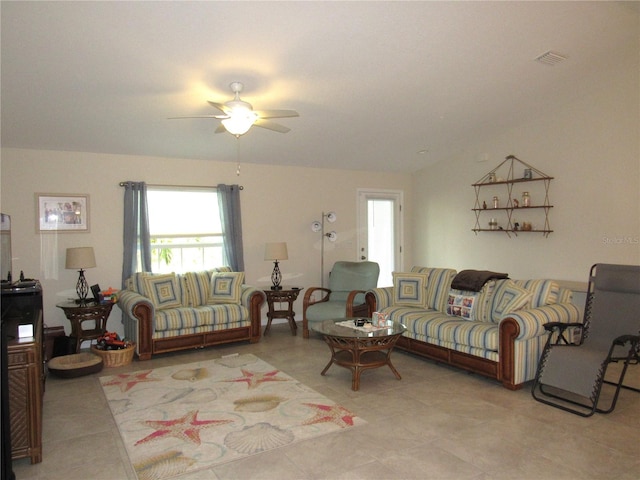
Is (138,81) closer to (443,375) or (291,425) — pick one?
(291,425)

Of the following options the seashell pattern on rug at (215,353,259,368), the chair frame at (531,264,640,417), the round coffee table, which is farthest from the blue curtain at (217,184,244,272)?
the chair frame at (531,264,640,417)

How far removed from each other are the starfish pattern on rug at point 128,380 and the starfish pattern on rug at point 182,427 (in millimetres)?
880

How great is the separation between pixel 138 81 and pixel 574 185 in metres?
5.03


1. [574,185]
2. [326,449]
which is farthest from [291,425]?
[574,185]

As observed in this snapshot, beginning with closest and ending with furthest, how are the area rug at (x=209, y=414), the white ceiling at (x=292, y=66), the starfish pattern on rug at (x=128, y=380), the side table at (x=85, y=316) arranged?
the area rug at (x=209, y=414) → the white ceiling at (x=292, y=66) → the starfish pattern on rug at (x=128, y=380) → the side table at (x=85, y=316)

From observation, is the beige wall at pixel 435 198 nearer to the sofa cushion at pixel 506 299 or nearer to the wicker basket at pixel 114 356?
the wicker basket at pixel 114 356

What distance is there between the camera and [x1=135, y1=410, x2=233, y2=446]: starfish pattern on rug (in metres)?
3.11

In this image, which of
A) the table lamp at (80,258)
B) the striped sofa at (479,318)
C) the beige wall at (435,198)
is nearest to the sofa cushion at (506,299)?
the striped sofa at (479,318)

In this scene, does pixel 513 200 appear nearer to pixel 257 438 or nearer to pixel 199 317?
pixel 199 317

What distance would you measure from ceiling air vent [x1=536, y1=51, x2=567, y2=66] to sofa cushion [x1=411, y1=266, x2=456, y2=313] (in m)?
2.33

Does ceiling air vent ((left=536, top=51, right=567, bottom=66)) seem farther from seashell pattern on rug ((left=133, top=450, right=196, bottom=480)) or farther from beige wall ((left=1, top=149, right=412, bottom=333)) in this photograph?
seashell pattern on rug ((left=133, top=450, right=196, bottom=480))

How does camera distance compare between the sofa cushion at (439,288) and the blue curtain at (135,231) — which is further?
the blue curtain at (135,231)

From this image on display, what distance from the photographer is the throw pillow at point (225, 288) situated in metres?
5.70

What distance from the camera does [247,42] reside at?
11.4ft
